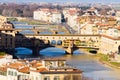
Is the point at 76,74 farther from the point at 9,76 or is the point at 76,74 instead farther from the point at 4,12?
the point at 4,12

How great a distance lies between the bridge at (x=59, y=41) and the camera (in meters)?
45.9

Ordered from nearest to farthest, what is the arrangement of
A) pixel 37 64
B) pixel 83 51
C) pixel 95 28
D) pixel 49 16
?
pixel 37 64 → pixel 83 51 → pixel 95 28 → pixel 49 16

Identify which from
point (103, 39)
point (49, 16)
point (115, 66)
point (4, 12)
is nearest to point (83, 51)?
point (103, 39)

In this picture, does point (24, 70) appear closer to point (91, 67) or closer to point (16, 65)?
point (16, 65)

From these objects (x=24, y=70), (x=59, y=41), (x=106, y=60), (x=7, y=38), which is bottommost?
(x=106, y=60)

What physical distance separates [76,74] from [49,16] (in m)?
74.2

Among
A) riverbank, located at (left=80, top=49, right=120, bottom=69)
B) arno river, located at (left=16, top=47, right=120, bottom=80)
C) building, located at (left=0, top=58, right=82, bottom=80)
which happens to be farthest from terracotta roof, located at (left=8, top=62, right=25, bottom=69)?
riverbank, located at (left=80, top=49, right=120, bottom=69)

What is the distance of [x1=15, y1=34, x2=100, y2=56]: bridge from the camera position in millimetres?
45906

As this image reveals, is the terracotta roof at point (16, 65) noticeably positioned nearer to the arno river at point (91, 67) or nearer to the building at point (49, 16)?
the arno river at point (91, 67)

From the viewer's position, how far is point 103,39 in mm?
47844

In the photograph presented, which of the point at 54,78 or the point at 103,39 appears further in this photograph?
the point at 103,39

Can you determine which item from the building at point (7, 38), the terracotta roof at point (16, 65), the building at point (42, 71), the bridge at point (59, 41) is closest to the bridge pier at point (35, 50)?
the bridge at point (59, 41)

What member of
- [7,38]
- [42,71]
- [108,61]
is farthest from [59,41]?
[42,71]

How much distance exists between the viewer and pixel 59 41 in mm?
48250
